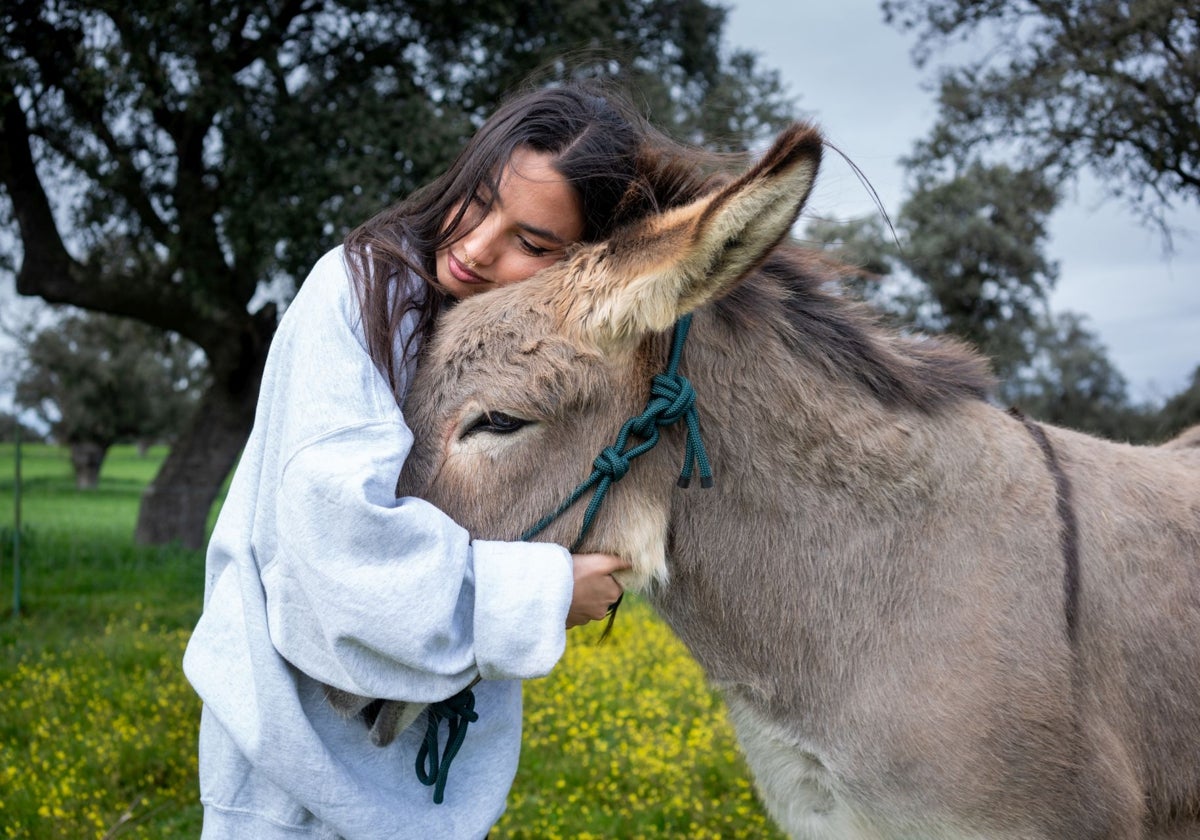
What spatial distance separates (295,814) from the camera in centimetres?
197

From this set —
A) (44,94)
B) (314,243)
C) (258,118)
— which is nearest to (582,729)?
(314,243)

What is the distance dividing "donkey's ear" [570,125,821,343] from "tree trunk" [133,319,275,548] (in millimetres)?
11281

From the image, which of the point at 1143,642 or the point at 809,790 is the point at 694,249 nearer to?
the point at 809,790

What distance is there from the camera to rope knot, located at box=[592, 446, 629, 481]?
1.88 metres

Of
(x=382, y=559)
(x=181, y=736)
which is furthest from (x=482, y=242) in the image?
(x=181, y=736)

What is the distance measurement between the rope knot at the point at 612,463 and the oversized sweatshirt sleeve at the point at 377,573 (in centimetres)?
22

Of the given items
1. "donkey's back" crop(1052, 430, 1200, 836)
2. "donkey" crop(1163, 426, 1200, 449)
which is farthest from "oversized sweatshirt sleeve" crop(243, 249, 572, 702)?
"donkey" crop(1163, 426, 1200, 449)

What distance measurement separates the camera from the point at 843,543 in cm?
202

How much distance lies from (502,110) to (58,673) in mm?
6188

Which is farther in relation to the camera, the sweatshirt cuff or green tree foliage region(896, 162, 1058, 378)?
green tree foliage region(896, 162, 1058, 378)

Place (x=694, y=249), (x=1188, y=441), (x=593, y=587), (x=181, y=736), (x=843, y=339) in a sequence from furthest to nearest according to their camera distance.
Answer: (x=181, y=736), (x=1188, y=441), (x=843, y=339), (x=593, y=587), (x=694, y=249)

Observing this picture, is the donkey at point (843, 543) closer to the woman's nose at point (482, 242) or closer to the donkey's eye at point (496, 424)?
the donkey's eye at point (496, 424)

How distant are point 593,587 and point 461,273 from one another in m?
0.89

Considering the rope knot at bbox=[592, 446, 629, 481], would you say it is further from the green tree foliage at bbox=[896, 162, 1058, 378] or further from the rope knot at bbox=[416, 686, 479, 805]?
the green tree foliage at bbox=[896, 162, 1058, 378]
